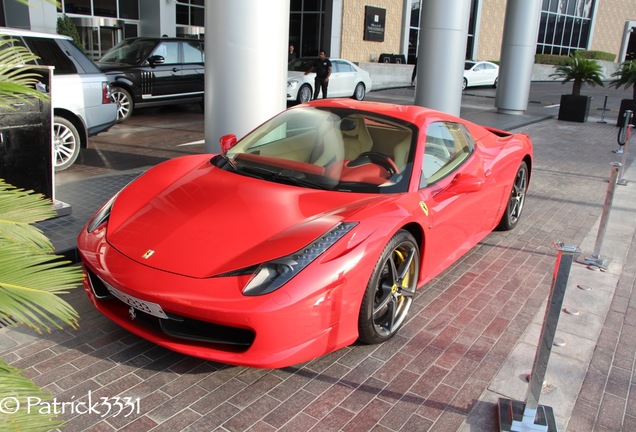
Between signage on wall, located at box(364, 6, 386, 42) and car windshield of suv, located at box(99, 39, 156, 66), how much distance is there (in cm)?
1835

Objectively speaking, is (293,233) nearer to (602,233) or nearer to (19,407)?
(19,407)

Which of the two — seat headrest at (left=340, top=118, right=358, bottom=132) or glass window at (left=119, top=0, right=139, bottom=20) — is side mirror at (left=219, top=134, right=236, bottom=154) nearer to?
seat headrest at (left=340, top=118, right=358, bottom=132)

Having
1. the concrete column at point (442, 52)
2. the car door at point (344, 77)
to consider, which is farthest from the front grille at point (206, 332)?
the car door at point (344, 77)

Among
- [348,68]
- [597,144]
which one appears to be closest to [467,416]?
[597,144]

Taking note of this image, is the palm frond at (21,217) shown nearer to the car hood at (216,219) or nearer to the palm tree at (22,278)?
the palm tree at (22,278)

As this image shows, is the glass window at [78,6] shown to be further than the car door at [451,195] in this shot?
Yes

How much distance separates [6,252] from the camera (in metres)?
1.58

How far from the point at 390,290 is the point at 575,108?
1494cm

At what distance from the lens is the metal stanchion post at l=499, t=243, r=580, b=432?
→ 9.14 ft

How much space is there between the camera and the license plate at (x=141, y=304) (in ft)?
10.2

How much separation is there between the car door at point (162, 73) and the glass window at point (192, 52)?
7.9 inches

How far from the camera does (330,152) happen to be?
4.36 m

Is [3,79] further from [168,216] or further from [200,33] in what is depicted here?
[200,33]

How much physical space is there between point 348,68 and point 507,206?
12.9 metres
